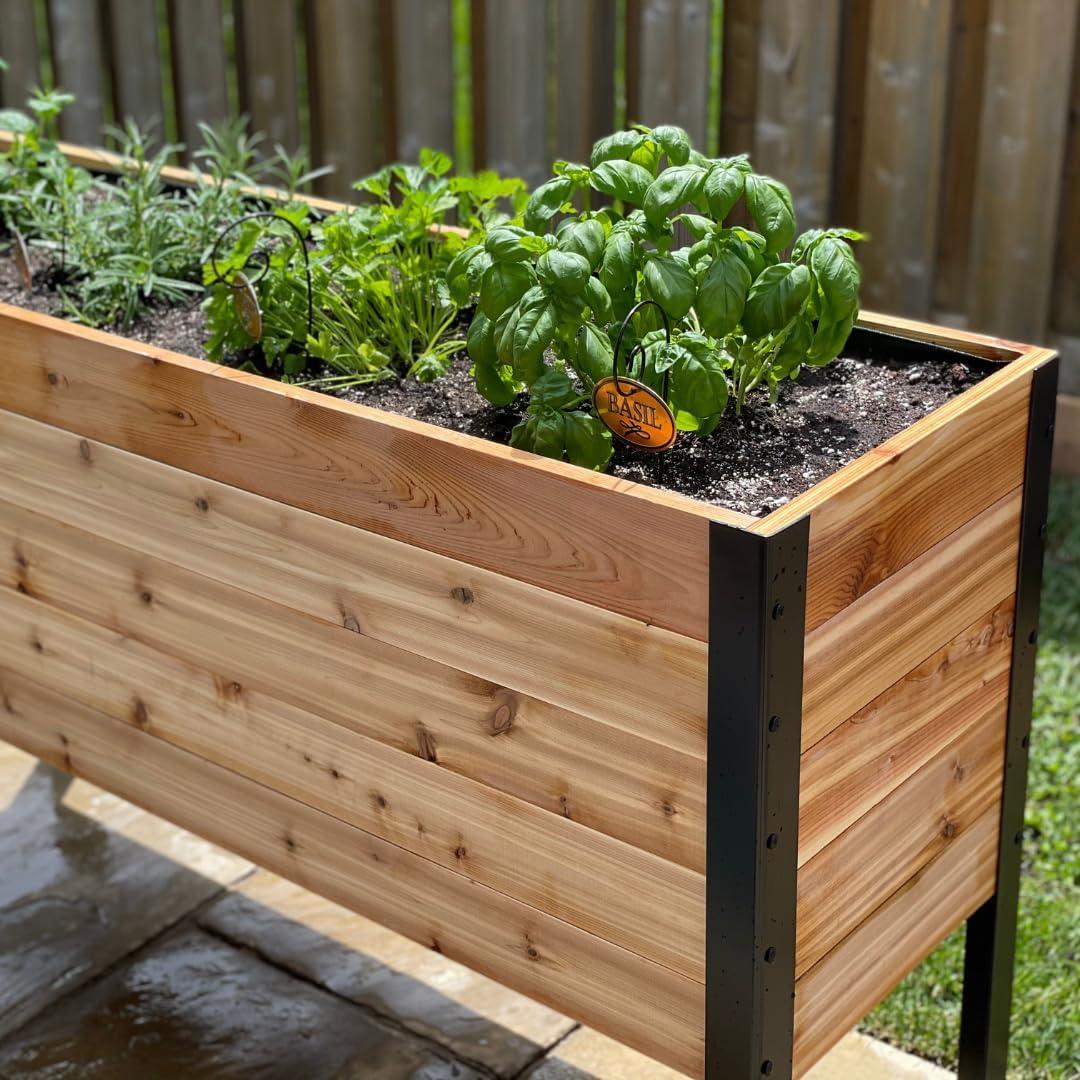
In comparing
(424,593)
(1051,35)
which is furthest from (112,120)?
(424,593)

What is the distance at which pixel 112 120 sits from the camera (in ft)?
14.2

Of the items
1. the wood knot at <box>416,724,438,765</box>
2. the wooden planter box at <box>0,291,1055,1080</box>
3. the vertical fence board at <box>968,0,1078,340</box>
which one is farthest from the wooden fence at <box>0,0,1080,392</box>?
the wood knot at <box>416,724,438,765</box>

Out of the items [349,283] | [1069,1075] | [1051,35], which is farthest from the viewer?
[1051,35]

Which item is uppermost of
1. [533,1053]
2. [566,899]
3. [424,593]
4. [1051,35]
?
[1051,35]

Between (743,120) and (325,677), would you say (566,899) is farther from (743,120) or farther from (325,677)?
(743,120)

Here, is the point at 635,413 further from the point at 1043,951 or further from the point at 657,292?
the point at 1043,951

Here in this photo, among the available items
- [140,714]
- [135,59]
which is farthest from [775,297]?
[135,59]

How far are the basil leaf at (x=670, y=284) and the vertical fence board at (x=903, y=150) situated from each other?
6.85ft

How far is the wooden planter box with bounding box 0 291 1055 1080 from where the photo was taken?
142 centimetres

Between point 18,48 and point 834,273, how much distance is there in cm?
333

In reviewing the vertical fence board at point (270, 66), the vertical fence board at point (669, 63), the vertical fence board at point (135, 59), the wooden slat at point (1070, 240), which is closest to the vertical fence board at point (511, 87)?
the vertical fence board at point (669, 63)

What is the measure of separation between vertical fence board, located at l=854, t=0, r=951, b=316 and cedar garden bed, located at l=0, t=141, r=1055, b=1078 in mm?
1783

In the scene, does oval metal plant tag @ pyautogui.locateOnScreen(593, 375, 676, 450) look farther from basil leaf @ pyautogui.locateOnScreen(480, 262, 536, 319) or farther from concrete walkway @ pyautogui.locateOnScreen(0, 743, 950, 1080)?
concrete walkway @ pyautogui.locateOnScreen(0, 743, 950, 1080)

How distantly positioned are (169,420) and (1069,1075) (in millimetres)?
1436
